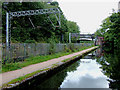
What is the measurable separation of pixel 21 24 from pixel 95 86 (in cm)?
1763

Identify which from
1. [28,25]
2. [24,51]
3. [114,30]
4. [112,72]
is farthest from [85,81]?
[28,25]

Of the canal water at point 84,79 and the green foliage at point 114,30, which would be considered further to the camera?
the green foliage at point 114,30

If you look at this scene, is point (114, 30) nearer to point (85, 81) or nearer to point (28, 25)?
point (85, 81)

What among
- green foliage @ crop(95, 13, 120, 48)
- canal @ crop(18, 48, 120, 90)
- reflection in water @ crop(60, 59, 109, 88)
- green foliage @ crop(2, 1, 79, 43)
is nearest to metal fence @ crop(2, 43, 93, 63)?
canal @ crop(18, 48, 120, 90)

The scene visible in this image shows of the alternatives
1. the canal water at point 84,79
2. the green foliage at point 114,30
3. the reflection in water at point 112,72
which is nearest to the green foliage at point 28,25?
the green foliage at point 114,30

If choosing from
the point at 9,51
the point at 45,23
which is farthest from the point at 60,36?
the point at 9,51

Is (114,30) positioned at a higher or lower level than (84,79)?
higher

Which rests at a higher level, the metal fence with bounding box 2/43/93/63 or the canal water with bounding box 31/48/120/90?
the metal fence with bounding box 2/43/93/63

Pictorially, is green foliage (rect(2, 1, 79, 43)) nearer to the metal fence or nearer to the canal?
the metal fence

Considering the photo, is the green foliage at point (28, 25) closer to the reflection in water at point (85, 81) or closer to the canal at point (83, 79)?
the canal at point (83, 79)

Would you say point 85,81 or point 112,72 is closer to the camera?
point 85,81

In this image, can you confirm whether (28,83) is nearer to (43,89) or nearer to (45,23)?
(43,89)

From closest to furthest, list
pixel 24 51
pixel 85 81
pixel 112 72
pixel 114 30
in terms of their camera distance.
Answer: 1. pixel 85 81
2. pixel 112 72
3. pixel 24 51
4. pixel 114 30

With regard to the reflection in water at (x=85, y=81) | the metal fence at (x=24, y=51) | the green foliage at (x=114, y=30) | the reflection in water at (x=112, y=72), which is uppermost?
the green foliage at (x=114, y=30)
